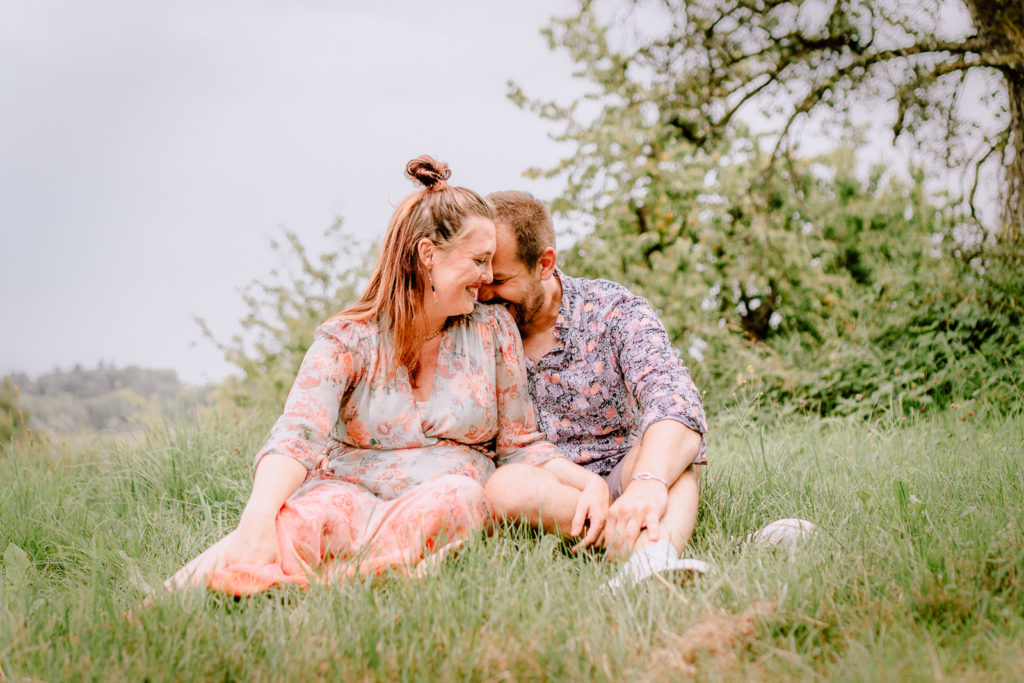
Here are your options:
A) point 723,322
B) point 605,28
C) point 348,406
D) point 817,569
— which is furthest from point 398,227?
point 723,322

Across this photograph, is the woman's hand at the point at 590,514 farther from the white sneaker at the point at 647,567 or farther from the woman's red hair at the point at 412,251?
the woman's red hair at the point at 412,251

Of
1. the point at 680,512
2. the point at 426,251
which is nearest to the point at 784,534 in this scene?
the point at 680,512

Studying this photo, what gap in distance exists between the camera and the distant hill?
4.04 metres

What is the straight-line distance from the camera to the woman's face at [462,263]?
2.37 metres

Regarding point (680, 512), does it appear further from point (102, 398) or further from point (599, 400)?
point (102, 398)

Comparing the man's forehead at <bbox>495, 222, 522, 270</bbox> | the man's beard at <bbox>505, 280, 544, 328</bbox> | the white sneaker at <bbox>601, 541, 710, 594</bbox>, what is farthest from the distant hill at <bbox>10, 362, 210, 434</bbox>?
the white sneaker at <bbox>601, 541, 710, 594</bbox>

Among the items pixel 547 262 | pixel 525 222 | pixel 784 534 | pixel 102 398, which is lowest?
pixel 102 398

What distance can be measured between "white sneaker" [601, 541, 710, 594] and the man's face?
1.04 metres

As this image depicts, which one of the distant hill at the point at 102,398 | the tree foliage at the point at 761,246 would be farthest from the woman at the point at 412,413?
the tree foliage at the point at 761,246

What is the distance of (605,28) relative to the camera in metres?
5.48

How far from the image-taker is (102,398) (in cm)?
632

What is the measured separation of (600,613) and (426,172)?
4.78 ft

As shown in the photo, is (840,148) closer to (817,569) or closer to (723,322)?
(723,322)

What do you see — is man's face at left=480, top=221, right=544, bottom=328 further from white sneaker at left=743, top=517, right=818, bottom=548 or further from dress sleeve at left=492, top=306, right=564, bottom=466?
white sneaker at left=743, top=517, right=818, bottom=548
